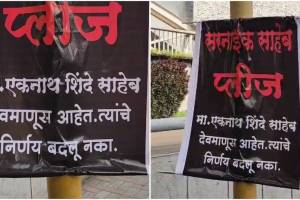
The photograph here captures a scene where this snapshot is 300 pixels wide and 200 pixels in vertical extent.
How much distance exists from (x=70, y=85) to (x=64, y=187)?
74 centimetres

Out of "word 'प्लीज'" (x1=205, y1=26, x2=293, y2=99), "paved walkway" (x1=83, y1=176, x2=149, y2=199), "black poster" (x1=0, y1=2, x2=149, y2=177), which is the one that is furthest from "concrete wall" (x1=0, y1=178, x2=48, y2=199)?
"word 'प्लीज'" (x1=205, y1=26, x2=293, y2=99)

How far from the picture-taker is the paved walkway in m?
6.04

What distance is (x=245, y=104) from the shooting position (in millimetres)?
4082

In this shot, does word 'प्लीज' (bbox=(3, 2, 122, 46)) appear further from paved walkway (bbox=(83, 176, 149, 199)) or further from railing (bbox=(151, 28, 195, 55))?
railing (bbox=(151, 28, 195, 55))

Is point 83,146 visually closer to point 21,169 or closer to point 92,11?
point 21,169

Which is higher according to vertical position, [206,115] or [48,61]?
[48,61]

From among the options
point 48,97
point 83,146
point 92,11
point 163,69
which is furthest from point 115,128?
point 163,69

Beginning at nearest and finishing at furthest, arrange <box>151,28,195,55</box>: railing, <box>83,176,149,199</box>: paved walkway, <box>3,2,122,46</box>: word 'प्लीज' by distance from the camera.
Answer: <box>3,2,122,46</box>: word 'प्लीज' → <box>83,176,149,199</box>: paved walkway → <box>151,28,195,55</box>: railing

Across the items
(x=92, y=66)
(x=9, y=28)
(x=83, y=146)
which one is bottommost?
(x=83, y=146)

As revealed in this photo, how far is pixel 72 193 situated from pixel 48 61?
954 millimetres

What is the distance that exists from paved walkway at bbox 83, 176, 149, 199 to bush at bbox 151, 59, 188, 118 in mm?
3202

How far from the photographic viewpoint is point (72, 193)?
3607 mm

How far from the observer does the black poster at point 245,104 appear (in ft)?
12.9

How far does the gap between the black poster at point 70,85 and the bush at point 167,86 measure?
19.8ft
